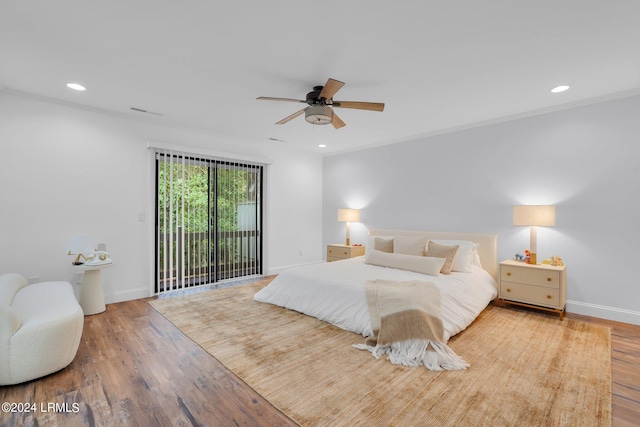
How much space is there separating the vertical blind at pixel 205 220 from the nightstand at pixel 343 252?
Result: 1.39 m

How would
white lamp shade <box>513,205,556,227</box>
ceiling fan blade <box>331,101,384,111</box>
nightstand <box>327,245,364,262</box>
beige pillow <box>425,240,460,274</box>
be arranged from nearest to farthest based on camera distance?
1. ceiling fan blade <box>331,101,384,111</box>
2. white lamp shade <box>513,205,556,227</box>
3. beige pillow <box>425,240,460,274</box>
4. nightstand <box>327,245,364,262</box>

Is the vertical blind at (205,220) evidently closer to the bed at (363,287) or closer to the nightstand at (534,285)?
the bed at (363,287)

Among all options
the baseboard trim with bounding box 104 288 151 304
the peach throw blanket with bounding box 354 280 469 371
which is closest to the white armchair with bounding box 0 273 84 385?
the baseboard trim with bounding box 104 288 151 304

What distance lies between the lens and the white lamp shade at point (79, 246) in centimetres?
331

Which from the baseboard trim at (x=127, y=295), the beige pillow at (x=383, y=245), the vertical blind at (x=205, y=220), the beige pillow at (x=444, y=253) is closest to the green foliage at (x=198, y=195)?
the vertical blind at (x=205, y=220)

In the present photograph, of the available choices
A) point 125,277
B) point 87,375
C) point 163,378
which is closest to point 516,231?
point 163,378

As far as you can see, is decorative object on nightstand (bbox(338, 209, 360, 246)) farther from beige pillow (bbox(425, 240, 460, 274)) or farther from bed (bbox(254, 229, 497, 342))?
beige pillow (bbox(425, 240, 460, 274))

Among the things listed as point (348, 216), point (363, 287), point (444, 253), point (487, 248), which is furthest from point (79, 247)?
point (487, 248)

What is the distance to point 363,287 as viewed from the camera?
3037 millimetres

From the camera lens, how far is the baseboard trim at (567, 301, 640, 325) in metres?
3.16

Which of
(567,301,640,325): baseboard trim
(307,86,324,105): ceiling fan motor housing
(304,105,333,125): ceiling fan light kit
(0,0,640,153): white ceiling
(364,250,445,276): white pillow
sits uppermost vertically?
(0,0,640,153): white ceiling

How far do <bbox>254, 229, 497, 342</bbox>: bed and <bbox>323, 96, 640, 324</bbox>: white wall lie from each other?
1.43 feet

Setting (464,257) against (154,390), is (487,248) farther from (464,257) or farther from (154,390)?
(154,390)

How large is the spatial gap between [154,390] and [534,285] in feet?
13.1
